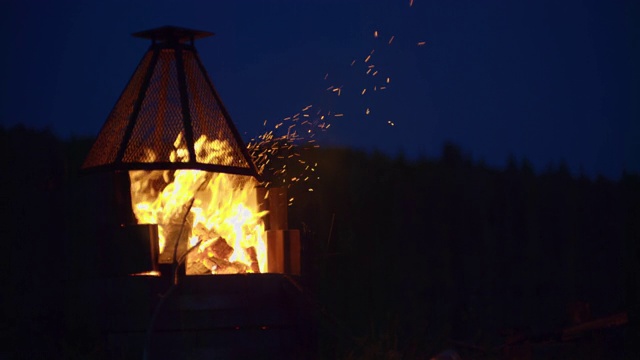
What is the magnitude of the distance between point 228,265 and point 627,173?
7409 millimetres

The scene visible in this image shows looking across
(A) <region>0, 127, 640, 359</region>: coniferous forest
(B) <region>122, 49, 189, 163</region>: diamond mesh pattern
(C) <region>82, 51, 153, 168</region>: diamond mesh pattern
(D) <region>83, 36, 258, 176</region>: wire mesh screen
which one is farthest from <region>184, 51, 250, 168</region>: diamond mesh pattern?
(A) <region>0, 127, 640, 359</region>: coniferous forest

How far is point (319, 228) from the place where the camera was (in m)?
8.78

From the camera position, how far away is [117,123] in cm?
605

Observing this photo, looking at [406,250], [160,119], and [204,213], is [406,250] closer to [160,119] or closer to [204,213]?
[204,213]

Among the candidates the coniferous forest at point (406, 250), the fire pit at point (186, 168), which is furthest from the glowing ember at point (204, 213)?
the coniferous forest at point (406, 250)

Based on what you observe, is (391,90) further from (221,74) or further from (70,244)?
(70,244)

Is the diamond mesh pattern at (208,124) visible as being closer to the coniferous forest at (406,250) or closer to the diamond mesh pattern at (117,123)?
the diamond mesh pattern at (117,123)

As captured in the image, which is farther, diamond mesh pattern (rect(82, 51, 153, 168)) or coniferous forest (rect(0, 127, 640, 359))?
coniferous forest (rect(0, 127, 640, 359))

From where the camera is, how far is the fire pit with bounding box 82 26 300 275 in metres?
5.79

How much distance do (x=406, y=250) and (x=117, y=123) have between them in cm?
402

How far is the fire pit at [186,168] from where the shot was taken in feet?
19.0

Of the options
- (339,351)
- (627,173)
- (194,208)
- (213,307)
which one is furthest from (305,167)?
(627,173)

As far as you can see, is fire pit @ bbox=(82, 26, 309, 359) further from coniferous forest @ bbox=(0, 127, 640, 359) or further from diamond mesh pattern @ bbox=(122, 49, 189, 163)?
coniferous forest @ bbox=(0, 127, 640, 359)

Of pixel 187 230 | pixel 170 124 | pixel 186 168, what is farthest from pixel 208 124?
pixel 187 230
